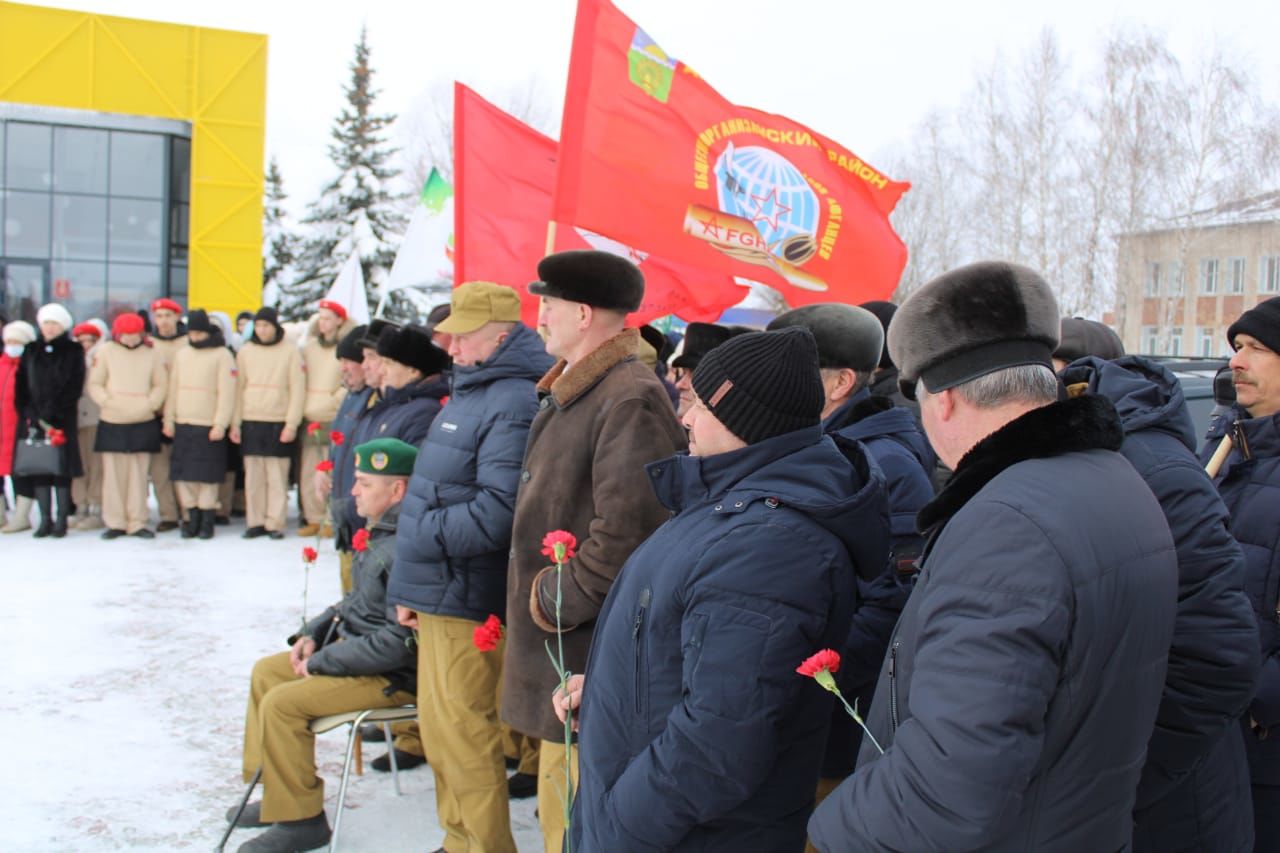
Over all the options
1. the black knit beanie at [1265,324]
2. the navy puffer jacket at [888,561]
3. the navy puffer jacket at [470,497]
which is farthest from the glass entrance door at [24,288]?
the black knit beanie at [1265,324]

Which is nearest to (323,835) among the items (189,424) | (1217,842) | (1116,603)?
(1217,842)

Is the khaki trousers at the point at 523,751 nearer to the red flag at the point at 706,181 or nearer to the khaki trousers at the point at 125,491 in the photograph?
the red flag at the point at 706,181

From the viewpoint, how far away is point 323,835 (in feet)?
14.0

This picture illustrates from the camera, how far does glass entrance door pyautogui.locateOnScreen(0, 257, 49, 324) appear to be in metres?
17.0

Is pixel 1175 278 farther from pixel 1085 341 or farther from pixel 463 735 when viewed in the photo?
pixel 463 735

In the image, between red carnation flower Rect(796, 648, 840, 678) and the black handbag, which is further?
the black handbag

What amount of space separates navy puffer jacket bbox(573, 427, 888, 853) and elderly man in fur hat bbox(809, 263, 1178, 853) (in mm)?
273

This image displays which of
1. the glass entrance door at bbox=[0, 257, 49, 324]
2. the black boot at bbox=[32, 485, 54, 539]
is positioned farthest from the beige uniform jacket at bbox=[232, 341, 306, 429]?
the glass entrance door at bbox=[0, 257, 49, 324]

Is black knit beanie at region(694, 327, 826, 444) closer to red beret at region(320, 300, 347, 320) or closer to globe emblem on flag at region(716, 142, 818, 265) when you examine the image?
globe emblem on flag at region(716, 142, 818, 265)

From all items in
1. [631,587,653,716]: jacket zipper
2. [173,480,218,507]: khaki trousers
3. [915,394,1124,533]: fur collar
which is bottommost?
[173,480,218,507]: khaki trousers

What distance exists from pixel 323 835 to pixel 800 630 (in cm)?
299

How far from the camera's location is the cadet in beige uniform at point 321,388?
34.3 ft

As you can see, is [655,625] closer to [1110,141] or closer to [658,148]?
[658,148]

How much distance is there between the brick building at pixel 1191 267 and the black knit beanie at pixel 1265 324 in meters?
24.2
